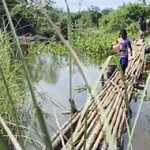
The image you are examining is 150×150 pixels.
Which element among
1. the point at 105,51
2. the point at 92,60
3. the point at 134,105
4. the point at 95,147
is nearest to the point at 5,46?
the point at 95,147

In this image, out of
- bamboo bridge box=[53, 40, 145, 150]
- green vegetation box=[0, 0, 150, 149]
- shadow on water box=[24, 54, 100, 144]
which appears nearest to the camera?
green vegetation box=[0, 0, 150, 149]

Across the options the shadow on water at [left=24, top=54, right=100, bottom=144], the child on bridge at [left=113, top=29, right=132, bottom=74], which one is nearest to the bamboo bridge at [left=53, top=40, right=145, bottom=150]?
the child on bridge at [left=113, top=29, right=132, bottom=74]

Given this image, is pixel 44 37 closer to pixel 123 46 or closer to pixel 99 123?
pixel 99 123

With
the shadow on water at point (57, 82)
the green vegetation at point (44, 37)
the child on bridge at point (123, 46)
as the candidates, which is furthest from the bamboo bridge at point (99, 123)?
the shadow on water at point (57, 82)

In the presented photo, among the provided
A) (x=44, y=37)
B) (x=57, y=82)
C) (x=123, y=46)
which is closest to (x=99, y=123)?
(x=44, y=37)

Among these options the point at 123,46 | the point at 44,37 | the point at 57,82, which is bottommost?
the point at 57,82

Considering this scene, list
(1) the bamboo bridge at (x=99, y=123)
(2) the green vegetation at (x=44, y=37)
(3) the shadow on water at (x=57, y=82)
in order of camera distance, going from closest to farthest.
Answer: (2) the green vegetation at (x=44, y=37), (1) the bamboo bridge at (x=99, y=123), (3) the shadow on water at (x=57, y=82)

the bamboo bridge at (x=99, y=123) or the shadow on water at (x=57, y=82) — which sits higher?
the bamboo bridge at (x=99, y=123)

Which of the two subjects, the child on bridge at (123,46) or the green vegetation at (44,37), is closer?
the green vegetation at (44,37)

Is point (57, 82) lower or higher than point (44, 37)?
lower

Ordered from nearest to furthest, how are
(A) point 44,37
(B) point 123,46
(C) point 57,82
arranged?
(A) point 44,37 → (B) point 123,46 → (C) point 57,82

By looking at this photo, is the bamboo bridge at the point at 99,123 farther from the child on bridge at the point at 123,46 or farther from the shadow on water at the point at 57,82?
the shadow on water at the point at 57,82

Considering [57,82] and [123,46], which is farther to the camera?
[57,82]

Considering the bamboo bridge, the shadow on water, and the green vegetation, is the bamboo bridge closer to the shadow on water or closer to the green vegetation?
the green vegetation
